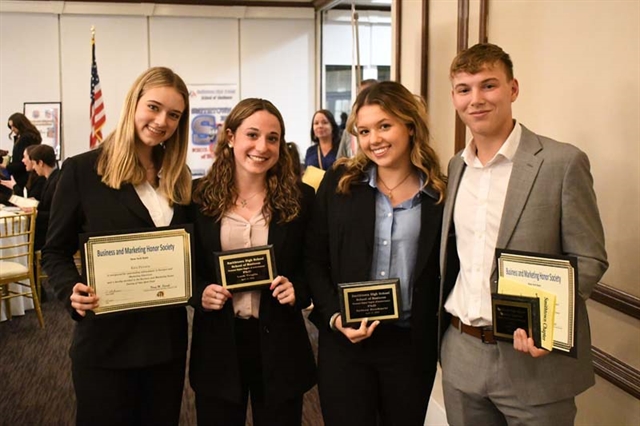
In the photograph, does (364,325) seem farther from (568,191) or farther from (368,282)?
(568,191)

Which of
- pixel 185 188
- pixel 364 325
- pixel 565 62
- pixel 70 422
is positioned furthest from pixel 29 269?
pixel 565 62

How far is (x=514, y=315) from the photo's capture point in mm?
1524

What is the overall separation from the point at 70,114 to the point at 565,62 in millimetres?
7462

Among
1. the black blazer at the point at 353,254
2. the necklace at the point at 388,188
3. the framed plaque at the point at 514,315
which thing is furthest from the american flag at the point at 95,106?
the framed plaque at the point at 514,315

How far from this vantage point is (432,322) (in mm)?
1846

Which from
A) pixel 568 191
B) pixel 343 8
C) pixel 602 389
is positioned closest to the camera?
pixel 568 191

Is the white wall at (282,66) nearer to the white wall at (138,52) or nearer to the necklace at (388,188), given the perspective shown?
the white wall at (138,52)

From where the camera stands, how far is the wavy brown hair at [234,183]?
1.94 meters

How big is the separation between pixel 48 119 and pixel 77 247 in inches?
277

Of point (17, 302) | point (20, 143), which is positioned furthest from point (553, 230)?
point (20, 143)

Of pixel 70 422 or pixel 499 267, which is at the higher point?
pixel 499 267

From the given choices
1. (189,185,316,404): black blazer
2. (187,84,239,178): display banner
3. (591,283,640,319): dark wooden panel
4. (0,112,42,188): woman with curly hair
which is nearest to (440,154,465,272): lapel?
(189,185,316,404): black blazer

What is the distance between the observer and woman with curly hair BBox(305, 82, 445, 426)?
183 cm

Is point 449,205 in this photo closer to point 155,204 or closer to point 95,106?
point 155,204
